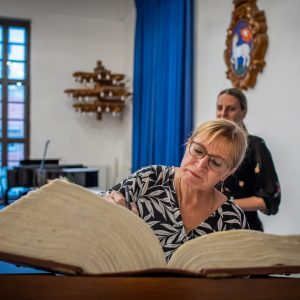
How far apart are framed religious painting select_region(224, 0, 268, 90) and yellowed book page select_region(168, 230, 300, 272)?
3.21 m

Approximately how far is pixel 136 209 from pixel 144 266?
0.60 metres

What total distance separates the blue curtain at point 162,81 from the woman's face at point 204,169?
2936mm

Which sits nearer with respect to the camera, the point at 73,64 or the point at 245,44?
the point at 245,44

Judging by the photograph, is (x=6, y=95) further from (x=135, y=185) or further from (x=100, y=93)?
(x=135, y=185)

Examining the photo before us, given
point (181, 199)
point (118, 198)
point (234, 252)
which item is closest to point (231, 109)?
point (181, 199)

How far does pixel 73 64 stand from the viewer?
8.03 m

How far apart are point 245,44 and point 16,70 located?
5.14 meters

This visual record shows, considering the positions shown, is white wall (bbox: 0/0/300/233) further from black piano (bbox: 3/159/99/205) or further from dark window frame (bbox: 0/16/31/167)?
black piano (bbox: 3/159/99/205)

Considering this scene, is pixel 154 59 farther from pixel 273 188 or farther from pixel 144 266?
pixel 144 266

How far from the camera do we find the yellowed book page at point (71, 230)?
24.9 inches

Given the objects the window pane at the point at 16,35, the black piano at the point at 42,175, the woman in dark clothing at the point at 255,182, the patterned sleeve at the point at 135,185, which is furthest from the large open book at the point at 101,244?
the window pane at the point at 16,35

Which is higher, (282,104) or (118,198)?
(282,104)

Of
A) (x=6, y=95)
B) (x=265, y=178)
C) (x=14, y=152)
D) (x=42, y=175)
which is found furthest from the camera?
(x=14, y=152)

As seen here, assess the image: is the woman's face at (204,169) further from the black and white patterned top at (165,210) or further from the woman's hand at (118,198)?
the woman's hand at (118,198)
